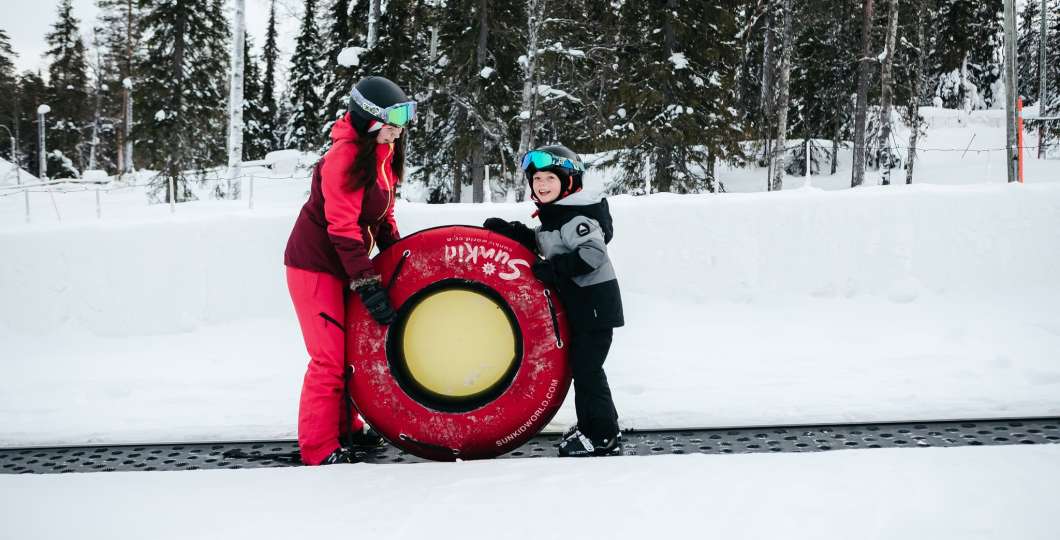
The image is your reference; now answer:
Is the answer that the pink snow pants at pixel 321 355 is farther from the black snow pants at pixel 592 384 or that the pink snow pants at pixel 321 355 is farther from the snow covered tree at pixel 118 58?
the snow covered tree at pixel 118 58

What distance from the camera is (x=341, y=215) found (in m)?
2.86

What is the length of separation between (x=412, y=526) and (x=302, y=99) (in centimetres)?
3547

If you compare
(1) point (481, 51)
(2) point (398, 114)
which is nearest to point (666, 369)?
(2) point (398, 114)

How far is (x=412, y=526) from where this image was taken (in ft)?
7.55

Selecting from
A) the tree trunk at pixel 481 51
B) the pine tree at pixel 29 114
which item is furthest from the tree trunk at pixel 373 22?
the pine tree at pixel 29 114

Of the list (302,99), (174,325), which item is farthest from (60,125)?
(174,325)

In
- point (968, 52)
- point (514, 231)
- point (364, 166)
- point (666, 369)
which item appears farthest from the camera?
point (968, 52)

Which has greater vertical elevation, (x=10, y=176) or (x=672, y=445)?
(x=10, y=176)

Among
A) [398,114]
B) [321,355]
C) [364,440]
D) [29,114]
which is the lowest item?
[364,440]

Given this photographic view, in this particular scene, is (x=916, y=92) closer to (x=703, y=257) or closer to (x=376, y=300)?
(x=703, y=257)

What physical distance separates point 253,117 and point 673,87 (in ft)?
95.0

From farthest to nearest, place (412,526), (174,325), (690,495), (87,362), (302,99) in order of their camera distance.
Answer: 1. (302,99)
2. (174,325)
3. (87,362)
4. (690,495)
5. (412,526)

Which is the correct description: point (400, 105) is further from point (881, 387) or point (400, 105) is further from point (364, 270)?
point (881, 387)

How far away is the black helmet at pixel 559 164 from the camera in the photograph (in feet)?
9.96
